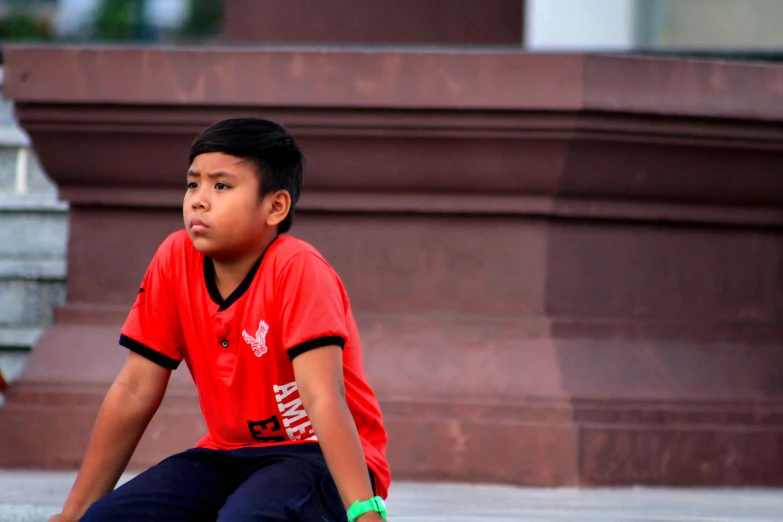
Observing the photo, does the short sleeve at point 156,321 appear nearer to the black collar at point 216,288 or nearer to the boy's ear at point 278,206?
the black collar at point 216,288

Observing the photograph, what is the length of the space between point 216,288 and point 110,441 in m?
0.36

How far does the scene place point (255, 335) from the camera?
7.61 ft

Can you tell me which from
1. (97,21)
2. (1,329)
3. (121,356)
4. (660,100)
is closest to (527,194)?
(660,100)

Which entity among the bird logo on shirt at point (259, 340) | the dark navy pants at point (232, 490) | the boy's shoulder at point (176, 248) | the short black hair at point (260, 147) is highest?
the short black hair at point (260, 147)

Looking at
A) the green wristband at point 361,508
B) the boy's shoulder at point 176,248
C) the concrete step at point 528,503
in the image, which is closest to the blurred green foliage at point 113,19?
the concrete step at point 528,503

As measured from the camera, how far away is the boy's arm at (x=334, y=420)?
83.8 inches

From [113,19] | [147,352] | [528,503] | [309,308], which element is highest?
[113,19]

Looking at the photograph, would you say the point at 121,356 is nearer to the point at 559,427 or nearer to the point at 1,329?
the point at 1,329

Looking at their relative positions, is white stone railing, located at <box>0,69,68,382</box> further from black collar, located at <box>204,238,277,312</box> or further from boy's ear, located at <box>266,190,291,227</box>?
boy's ear, located at <box>266,190,291,227</box>

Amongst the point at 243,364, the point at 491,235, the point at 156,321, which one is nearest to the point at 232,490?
the point at 243,364

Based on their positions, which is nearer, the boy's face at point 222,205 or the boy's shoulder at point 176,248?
the boy's face at point 222,205

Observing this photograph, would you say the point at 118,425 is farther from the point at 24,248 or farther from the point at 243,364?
the point at 24,248

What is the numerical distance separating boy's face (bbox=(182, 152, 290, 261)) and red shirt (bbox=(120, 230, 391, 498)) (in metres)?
0.07

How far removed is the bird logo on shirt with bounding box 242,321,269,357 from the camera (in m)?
2.32
